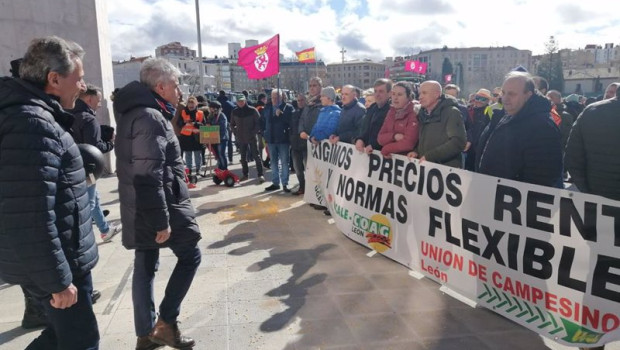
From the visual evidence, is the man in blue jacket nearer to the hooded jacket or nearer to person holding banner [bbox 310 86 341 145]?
person holding banner [bbox 310 86 341 145]

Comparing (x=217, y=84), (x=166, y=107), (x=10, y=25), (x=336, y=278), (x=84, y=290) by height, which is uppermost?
(x=217, y=84)

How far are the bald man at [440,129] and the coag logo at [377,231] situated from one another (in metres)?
0.87

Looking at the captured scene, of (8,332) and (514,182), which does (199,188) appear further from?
(514,182)

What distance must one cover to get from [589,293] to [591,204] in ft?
2.01

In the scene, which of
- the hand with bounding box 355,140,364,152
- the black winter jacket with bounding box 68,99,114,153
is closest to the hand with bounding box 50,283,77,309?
the black winter jacket with bounding box 68,99,114,153

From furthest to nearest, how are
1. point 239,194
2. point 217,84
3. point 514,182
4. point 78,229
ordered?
1. point 217,84
2. point 239,194
3. point 514,182
4. point 78,229

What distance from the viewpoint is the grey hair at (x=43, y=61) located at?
2.02 m

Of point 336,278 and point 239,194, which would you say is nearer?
point 336,278

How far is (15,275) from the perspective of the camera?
1.97 meters

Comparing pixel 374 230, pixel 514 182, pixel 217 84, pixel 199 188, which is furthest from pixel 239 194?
pixel 217 84

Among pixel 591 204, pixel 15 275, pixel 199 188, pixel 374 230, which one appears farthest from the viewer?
pixel 199 188

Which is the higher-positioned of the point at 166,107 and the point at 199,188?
the point at 166,107

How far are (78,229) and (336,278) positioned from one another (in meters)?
2.80

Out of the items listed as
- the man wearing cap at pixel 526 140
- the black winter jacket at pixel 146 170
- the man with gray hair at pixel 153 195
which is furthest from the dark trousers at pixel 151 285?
the man wearing cap at pixel 526 140
